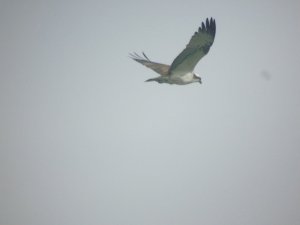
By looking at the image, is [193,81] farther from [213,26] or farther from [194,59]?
[213,26]

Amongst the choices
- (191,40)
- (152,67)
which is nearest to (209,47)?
(191,40)

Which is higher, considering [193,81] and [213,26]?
[213,26]

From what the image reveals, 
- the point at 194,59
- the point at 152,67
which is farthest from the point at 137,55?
the point at 194,59

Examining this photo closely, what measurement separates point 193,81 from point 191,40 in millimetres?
655

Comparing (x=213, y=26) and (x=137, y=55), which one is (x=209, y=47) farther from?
(x=137, y=55)

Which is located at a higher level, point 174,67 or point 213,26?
point 213,26

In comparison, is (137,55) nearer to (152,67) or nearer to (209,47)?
(152,67)

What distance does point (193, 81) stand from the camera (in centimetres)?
680

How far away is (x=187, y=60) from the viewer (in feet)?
21.2

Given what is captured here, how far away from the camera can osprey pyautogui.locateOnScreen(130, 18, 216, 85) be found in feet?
20.9

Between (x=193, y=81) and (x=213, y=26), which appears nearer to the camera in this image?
(x=213, y=26)

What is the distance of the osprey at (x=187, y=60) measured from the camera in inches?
251

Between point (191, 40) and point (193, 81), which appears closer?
point (191, 40)

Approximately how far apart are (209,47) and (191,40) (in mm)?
250
